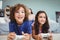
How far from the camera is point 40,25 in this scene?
3.28ft

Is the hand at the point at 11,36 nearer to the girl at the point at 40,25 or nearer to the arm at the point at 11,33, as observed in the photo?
the arm at the point at 11,33

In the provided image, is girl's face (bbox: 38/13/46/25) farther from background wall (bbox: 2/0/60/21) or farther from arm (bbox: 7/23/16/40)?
arm (bbox: 7/23/16/40)

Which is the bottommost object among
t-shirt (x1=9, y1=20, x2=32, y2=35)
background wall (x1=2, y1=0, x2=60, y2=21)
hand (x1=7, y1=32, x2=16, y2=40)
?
hand (x1=7, y1=32, x2=16, y2=40)

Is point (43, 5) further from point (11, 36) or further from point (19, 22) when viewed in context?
point (11, 36)

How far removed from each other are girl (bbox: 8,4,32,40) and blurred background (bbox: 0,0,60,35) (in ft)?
0.10

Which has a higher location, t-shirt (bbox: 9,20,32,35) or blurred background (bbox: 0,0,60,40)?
blurred background (bbox: 0,0,60,40)

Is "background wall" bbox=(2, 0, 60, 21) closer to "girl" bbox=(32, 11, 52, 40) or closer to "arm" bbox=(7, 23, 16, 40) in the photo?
"girl" bbox=(32, 11, 52, 40)

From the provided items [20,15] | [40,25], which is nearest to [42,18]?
[40,25]

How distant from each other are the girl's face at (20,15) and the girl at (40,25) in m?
0.10

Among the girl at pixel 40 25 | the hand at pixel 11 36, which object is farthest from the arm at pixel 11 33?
the girl at pixel 40 25

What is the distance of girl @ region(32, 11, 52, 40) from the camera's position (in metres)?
0.98

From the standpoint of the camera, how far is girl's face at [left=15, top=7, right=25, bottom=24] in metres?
0.95

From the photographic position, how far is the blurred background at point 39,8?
0.94 meters

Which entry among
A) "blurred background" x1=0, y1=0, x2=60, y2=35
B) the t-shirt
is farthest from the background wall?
the t-shirt
